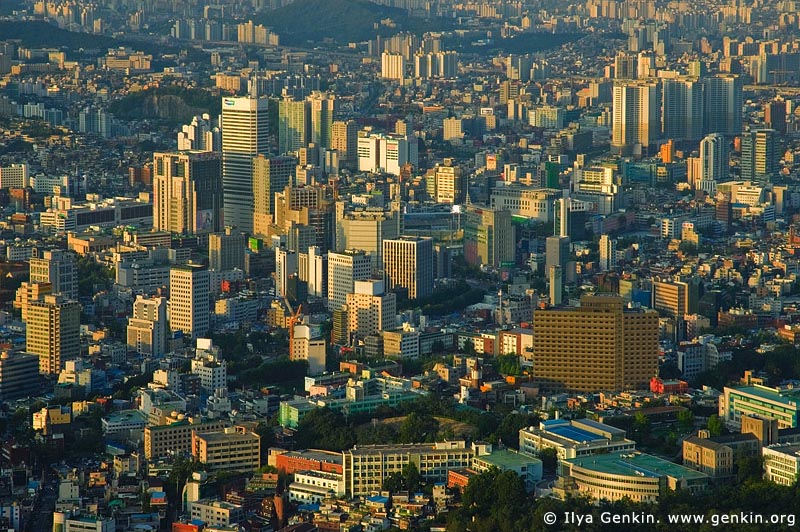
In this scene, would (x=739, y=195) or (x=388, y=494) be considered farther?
(x=739, y=195)

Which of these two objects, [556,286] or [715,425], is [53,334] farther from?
[715,425]

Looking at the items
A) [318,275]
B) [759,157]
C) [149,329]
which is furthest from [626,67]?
[149,329]

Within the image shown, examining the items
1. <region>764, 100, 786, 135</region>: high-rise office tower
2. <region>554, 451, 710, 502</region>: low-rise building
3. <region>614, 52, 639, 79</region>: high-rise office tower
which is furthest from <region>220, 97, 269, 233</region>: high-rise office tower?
<region>614, 52, 639, 79</region>: high-rise office tower

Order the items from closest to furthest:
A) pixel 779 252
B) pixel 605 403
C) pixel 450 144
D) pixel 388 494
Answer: pixel 388 494, pixel 605 403, pixel 779 252, pixel 450 144

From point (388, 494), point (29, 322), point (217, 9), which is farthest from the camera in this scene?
point (217, 9)

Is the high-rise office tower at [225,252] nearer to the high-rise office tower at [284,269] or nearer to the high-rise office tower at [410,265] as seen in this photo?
the high-rise office tower at [284,269]

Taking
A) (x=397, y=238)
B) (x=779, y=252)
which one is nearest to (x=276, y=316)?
(x=397, y=238)

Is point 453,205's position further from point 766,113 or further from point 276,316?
point 766,113
